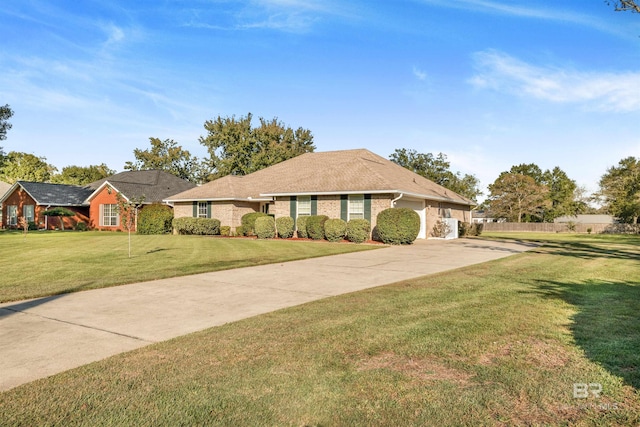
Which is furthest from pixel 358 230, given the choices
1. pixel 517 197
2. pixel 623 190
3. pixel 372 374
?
pixel 623 190

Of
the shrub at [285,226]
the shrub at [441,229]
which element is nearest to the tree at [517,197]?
the shrub at [441,229]

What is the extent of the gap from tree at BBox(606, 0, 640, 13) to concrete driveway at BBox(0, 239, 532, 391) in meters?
13.4

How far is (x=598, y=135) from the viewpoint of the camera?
75.3 feet

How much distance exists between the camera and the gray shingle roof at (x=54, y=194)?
36.5 m

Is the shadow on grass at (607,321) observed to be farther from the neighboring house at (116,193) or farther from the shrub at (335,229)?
the neighboring house at (116,193)

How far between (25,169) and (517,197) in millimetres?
77204

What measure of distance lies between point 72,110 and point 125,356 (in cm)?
2538

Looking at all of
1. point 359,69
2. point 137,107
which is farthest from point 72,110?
point 359,69

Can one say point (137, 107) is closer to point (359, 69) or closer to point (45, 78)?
point (45, 78)

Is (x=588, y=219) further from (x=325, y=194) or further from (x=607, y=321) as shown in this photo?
(x=607, y=321)

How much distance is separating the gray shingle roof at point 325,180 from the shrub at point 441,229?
1780mm

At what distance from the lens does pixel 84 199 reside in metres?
38.7

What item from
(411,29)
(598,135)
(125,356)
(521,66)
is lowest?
(125,356)

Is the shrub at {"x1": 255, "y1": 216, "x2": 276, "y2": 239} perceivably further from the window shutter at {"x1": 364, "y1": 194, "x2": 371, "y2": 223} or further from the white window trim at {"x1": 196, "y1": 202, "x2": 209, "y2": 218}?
the white window trim at {"x1": 196, "y1": 202, "x2": 209, "y2": 218}
